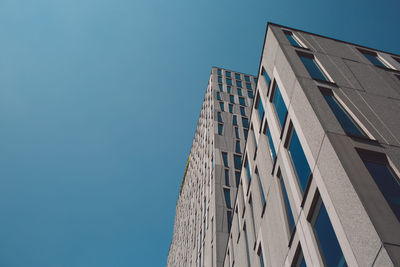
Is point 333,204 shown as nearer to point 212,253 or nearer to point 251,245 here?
point 251,245

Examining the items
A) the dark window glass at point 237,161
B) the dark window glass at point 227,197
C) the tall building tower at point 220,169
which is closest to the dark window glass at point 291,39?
the tall building tower at point 220,169

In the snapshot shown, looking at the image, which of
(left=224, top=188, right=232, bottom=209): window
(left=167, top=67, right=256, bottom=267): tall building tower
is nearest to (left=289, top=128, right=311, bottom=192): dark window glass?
(left=167, top=67, right=256, bottom=267): tall building tower

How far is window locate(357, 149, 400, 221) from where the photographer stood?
754cm

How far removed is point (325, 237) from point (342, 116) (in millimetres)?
4509

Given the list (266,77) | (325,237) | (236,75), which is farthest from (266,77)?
(236,75)

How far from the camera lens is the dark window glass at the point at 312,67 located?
1355 cm

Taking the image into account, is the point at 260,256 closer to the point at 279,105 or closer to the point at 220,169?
the point at 279,105

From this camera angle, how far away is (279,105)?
1530 cm

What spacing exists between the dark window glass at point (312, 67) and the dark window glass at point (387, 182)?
5.68m

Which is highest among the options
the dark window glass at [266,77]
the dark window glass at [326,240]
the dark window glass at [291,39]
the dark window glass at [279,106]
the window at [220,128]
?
the window at [220,128]

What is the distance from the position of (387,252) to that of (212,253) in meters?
27.2

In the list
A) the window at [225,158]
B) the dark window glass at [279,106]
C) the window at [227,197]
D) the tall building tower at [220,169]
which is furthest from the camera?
the window at [225,158]

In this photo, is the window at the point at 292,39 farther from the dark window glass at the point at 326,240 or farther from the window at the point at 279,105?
the dark window glass at the point at 326,240

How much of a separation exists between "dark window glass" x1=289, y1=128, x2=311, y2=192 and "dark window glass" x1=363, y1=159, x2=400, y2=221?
2328 mm
